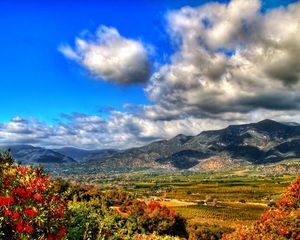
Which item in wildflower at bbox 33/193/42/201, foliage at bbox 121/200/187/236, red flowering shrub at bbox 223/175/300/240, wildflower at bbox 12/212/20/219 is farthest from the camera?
foliage at bbox 121/200/187/236

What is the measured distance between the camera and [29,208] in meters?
11.5

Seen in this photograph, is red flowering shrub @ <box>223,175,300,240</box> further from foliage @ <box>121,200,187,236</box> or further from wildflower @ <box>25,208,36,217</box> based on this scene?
foliage @ <box>121,200,187,236</box>

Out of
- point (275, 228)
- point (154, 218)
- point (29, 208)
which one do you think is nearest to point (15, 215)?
point (29, 208)

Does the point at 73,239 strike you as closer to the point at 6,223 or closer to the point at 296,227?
the point at 6,223

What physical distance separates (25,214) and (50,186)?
7.12 ft

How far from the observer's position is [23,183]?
12797 mm

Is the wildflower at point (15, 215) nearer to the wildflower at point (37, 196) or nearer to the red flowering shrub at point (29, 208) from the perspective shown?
the red flowering shrub at point (29, 208)

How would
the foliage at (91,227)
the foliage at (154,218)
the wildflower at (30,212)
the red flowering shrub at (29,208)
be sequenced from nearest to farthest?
the wildflower at (30,212)
the red flowering shrub at (29,208)
the foliage at (91,227)
the foliage at (154,218)

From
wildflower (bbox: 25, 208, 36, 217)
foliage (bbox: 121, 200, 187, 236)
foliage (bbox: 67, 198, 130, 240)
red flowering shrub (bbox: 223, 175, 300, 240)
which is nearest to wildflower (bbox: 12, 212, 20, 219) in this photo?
wildflower (bbox: 25, 208, 36, 217)

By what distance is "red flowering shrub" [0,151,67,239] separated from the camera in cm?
1110

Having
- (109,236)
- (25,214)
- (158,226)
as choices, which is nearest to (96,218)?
(109,236)

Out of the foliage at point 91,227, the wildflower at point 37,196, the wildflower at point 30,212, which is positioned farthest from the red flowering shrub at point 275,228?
the wildflower at point 30,212

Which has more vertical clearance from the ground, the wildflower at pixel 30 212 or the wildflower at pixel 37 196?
the wildflower at pixel 37 196

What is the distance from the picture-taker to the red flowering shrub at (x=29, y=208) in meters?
11.1
